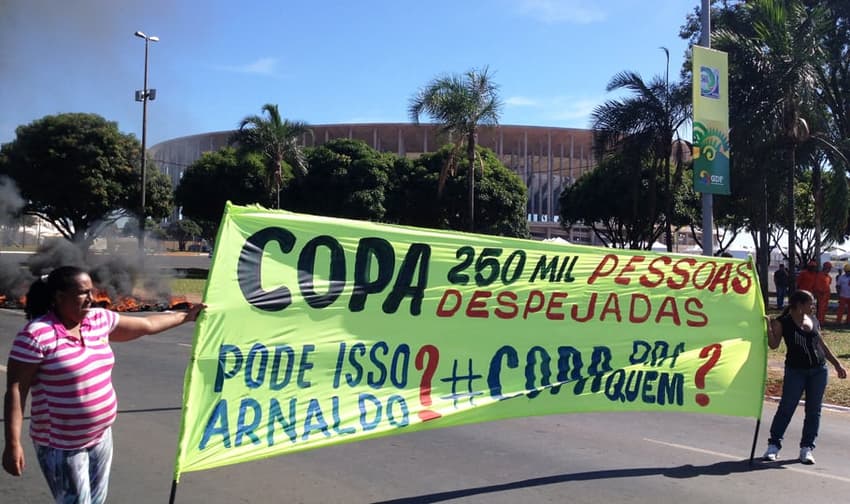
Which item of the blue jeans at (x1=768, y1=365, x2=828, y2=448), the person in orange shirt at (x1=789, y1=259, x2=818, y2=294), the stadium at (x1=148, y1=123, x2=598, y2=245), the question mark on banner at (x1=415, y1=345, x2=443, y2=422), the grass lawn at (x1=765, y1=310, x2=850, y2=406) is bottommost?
the grass lawn at (x1=765, y1=310, x2=850, y2=406)

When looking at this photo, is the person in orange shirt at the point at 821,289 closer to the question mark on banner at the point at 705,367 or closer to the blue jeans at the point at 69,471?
the question mark on banner at the point at 705,367

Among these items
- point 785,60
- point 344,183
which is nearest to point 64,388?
point 785,60

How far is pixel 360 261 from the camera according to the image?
201 inches

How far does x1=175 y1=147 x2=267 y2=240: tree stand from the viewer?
44.8 m

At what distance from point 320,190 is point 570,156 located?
41.7m

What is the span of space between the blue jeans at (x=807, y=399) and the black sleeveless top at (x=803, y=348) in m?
0.05

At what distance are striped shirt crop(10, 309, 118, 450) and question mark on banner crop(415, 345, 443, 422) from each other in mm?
2147

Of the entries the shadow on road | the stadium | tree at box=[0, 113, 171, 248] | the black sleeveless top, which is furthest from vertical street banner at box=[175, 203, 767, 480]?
the stadium

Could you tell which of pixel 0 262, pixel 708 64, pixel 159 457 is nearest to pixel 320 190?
pixel 0 262

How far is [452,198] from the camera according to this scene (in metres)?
42.1

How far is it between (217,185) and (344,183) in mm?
8121

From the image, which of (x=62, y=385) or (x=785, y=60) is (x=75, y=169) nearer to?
(x=785, y=60)

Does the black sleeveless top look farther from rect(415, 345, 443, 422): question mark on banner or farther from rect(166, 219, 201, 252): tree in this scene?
rect(166, 219, 201, 252): tree

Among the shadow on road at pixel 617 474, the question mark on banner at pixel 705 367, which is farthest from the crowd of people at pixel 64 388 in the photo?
the question mark on banner at pixel 705 367
